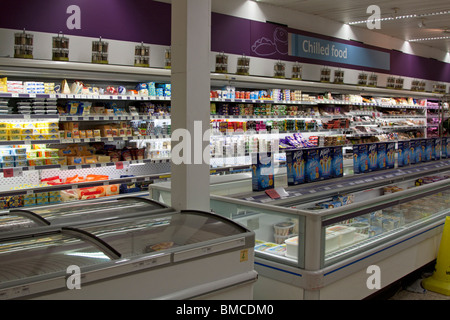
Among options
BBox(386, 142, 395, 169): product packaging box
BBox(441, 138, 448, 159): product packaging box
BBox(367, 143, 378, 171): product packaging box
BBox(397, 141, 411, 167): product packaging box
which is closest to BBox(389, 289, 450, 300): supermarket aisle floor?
BBox(367, 143, 378, 171): product packaging box

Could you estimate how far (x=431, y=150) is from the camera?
6816 mm

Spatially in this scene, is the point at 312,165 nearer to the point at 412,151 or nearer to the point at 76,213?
the point at 76,213

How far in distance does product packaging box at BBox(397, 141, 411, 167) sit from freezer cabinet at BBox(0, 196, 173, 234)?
12.6ft

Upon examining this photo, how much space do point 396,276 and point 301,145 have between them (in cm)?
537

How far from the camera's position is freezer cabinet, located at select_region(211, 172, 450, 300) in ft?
9.86

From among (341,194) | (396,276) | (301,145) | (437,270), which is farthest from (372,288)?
(301,145)

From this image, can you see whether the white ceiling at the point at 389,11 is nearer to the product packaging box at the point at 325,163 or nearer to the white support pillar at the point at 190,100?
the product packaging box at the point at 325,163

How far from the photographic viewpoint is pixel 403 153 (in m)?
5.99

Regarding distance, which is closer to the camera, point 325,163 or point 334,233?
point 334,233

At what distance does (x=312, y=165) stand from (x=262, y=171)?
2.21 ft

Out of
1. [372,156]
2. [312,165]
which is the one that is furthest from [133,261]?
[372,156]

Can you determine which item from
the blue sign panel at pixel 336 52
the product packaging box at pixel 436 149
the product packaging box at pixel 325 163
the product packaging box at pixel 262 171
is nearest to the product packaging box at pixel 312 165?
the product packaging box at pixel 325 163

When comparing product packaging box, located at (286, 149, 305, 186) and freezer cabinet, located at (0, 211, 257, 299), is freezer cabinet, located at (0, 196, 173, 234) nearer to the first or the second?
freezer cabinet, located at (0, 211, 257, 299)
